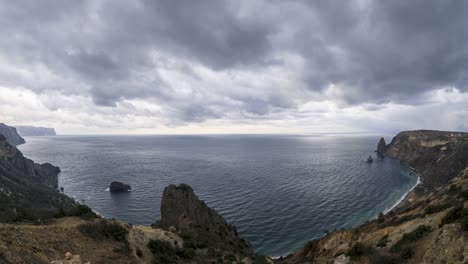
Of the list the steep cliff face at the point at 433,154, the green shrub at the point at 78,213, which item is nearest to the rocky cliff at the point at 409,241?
the green shrub at the point at 78,213

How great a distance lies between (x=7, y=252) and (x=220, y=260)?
18.9m

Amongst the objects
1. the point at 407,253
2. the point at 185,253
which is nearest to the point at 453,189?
the point at 407,253

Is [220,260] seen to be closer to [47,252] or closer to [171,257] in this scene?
[171,257]

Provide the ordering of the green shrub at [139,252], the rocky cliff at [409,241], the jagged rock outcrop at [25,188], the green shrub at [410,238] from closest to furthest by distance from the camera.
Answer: the rocky cliff at [409,241] < the green shrub at [410,238] < the green shrub at [139,252] < the jagged rock outcrop at [25,188]

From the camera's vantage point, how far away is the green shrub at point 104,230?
68.9ft

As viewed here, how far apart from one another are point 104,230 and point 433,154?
532 ft

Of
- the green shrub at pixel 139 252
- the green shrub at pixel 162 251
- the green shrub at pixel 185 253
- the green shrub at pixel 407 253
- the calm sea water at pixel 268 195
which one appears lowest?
the calm sea water at pixel 268 195

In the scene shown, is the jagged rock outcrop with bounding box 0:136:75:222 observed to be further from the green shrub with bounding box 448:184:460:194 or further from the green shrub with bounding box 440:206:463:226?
the green shrub with bounding box 448:184:460:194

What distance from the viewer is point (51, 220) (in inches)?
907

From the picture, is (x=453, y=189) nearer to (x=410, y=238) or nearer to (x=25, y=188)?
(x=410, y=238)

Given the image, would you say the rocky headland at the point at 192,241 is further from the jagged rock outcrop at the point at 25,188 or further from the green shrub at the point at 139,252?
the jagged rock outcrop at the point at 25,188

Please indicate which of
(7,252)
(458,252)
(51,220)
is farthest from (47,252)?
(458,252)

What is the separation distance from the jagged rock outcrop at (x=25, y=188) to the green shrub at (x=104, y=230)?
7.07 m

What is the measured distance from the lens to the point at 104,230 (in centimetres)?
2209
